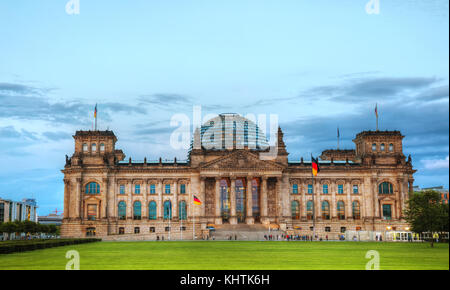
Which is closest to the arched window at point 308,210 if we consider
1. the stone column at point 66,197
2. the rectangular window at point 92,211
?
the rectangular window at point 92,211

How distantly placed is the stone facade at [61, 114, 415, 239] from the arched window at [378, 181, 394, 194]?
14 cm

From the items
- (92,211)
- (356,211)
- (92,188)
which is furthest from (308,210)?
(92,188)

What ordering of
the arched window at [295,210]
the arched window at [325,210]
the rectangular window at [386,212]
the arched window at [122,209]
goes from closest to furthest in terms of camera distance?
the arched window at [122,209] < the arched window at [295,210] < the rectangular window at [386,212] < the arched window at [325,210]

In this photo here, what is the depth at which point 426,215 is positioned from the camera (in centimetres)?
7869

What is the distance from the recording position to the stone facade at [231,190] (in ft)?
415

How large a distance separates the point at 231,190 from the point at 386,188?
3660cm

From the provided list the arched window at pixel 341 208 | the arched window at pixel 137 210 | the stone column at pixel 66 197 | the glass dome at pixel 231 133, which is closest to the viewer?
the stone column at pixel 66 197

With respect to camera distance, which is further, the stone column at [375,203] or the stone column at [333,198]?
the stone column at [333,198]

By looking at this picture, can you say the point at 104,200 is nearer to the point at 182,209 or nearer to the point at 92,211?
the point at 92,211

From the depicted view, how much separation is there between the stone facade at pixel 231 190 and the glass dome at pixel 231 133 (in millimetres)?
14152

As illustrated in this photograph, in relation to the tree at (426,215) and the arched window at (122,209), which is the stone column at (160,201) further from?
the tree at (426,215)
